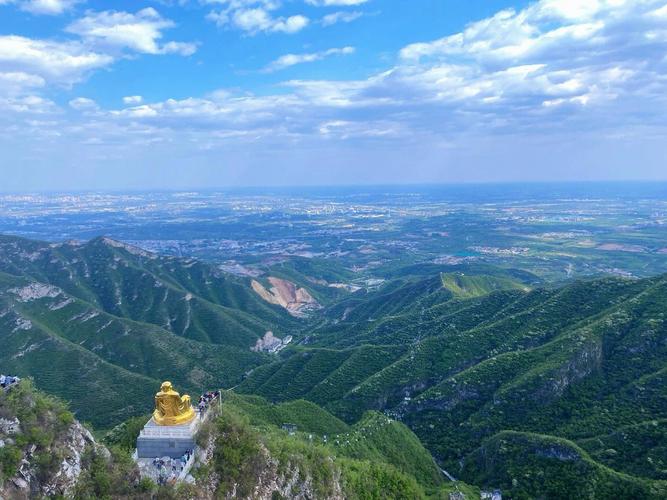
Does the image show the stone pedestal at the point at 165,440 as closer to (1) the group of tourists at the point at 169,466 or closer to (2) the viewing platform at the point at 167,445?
(2) the viewing platform at the point at 167,445

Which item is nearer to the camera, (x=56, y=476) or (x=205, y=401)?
(x=56, y=476)

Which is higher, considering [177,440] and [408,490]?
[177,440]

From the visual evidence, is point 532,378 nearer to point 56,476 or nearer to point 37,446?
point 56,476

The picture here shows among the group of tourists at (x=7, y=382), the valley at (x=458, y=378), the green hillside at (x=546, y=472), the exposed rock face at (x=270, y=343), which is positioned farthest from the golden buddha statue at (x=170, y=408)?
the exposed rock face at (x=270, y=343)

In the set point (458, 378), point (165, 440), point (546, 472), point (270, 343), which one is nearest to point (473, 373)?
point (458, 378)

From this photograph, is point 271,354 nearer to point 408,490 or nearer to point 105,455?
point 408,490

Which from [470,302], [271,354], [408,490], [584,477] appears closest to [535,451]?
[584,477]

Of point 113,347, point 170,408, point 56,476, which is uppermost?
point 170,408
